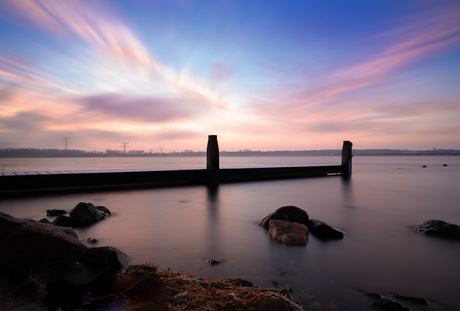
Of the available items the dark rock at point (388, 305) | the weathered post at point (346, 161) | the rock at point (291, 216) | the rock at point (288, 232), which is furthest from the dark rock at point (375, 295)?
the weathered post at point (346, 161)

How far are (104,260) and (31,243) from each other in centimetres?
94

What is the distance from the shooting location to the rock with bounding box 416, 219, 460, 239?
5.32 meters

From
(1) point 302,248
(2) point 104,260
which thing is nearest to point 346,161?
(1) point 302,248

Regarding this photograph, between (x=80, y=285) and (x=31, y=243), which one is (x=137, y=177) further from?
(x=80, y=285)

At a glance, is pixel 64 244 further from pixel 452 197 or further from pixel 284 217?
pixel 452 197

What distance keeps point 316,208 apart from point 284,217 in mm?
3266

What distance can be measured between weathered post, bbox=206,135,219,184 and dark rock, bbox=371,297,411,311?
11655 millimetres

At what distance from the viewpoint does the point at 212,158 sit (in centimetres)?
1441

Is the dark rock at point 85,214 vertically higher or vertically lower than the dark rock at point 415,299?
higher

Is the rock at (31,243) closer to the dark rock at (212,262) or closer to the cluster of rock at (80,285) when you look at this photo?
the cluster of rock at (80,285)

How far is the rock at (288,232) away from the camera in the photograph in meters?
4.77

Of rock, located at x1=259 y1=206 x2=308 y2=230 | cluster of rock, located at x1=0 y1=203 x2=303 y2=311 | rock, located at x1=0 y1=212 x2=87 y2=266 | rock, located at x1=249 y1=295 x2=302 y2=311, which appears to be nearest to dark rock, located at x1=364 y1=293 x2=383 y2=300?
cluster of rock, located at x1=0 y1=203 x2=303 y2=311

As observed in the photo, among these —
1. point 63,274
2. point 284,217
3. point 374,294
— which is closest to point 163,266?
point 63,274

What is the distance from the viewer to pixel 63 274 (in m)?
2.76
